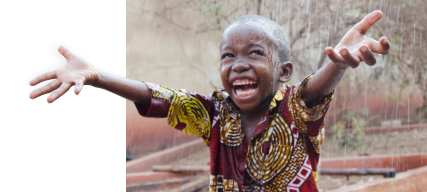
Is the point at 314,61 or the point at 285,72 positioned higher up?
the point at 314,61

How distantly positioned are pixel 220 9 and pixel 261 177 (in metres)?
4.05

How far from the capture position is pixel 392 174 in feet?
13.3

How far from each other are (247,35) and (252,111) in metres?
0.46

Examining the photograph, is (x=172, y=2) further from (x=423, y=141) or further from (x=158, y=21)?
(x=423, y=141)

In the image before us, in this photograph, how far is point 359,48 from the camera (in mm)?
1543

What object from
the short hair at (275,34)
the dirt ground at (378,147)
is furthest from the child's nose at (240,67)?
the dirt ground at (378,147)

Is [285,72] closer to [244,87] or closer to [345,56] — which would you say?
[244,87]
